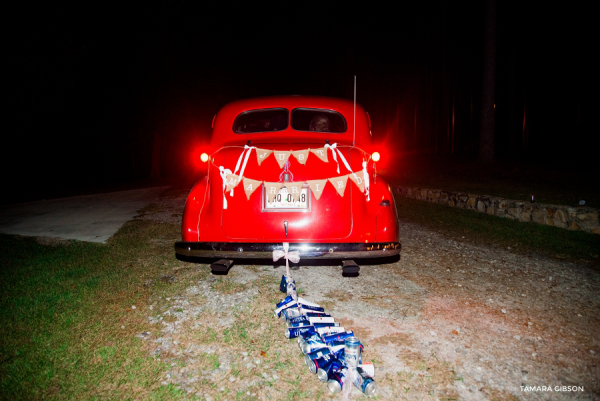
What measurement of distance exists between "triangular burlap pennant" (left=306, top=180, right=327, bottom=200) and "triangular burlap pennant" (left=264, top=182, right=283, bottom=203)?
0.92 ft

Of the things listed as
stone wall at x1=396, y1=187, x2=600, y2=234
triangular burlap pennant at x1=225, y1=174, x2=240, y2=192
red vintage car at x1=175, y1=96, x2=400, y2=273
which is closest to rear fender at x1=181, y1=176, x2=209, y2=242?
red vintage car at x1=175, y1=96, x2=400, y2=273

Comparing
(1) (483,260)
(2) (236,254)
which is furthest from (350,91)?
(2) (236,254)

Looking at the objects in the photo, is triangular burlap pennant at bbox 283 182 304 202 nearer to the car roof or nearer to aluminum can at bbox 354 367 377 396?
the car roof

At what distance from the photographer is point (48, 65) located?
1370 cm

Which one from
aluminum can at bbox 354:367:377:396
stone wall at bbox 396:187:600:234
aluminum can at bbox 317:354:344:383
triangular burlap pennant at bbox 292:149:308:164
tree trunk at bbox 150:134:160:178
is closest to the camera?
aluminum can at bbox 354:367:377:396

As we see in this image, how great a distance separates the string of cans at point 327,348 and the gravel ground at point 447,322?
0.09m

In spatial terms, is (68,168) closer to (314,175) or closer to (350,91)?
(350,91)

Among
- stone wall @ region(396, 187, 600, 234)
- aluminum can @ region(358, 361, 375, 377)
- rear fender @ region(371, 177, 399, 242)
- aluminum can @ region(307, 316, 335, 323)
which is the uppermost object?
rear fender @ region(371, 177, 399, 242)

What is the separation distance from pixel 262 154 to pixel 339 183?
2.63 ft

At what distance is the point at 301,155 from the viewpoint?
3.32 meters

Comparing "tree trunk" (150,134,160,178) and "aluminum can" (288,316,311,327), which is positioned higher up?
"tree trunk" (150,134,160,178)

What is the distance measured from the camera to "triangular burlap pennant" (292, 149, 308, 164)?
3299 mm

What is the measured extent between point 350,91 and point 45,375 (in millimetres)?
21949

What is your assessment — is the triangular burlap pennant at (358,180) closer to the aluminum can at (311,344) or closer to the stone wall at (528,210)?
the aluminum can at (311,344)
